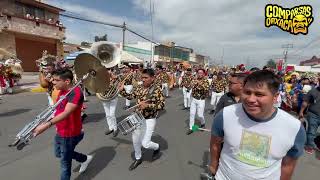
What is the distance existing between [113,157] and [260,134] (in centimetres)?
372

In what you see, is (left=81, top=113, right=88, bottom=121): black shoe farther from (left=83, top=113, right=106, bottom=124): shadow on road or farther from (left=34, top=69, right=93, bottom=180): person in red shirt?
(left=34, top=69, right=93, bottom=180): person in red shirt

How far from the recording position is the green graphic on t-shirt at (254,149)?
1884 millimetres

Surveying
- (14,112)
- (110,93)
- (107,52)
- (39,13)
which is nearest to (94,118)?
(110,93)

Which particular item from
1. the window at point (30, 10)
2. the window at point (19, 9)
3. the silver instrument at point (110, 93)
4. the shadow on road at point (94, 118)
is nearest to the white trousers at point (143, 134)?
the silver instrument at point (110, 93)

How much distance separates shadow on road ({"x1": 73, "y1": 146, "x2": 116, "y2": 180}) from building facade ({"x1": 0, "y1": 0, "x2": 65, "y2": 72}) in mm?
17568

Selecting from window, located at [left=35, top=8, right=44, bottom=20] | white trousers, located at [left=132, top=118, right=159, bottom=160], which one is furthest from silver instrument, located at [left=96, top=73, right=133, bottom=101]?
window, located at [left=35, top=8, right=44, bottom=20]

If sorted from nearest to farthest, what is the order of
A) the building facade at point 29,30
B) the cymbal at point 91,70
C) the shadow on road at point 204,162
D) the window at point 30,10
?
1. the cymbal at point 91,70
2. the shadow on road at point 204,162
3. the building facade at point 29,30
4. the window at point 30,10

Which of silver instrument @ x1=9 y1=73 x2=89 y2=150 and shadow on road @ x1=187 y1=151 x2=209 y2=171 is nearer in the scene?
silver instrument @ x1=9 y1=73 x2=89 y2=150

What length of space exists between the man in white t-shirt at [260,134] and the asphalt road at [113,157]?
2.41m

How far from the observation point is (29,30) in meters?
20.2

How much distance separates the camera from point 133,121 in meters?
4.27

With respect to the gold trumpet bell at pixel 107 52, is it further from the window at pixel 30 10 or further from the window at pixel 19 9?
the window at pixel 30 10

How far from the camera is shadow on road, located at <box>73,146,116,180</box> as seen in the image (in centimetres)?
416

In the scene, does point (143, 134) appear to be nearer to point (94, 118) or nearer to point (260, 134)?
point (260, 134)
